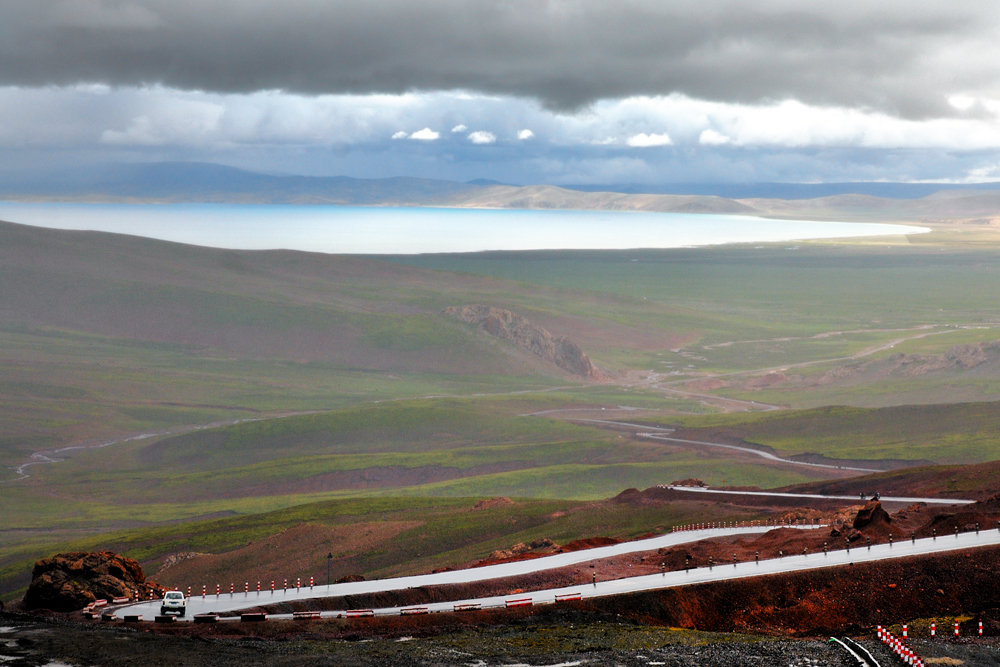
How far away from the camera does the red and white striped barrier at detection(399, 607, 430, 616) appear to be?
45250 millimetres

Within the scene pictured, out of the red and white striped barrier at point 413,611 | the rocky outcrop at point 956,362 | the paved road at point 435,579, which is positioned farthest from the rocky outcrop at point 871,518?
the rocky outcrop at point 956,362

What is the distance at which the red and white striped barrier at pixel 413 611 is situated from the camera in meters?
45.2

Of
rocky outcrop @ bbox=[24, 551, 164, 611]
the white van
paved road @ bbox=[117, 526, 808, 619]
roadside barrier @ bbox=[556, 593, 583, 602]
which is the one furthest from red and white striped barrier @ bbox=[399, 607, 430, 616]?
rocky outcrop @ bbox=[24, 551, 164, 611]

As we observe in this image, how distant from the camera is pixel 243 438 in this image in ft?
504

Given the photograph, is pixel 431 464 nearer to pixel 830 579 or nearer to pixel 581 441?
pixel 581 441

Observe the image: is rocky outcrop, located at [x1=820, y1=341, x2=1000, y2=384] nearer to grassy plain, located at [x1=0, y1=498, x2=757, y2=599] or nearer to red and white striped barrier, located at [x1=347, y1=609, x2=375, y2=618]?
grassy plain, located at [x1=0, y1=498, x2=757, y2=599]

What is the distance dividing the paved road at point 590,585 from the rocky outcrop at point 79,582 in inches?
92.4

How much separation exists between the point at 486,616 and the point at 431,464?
93.4 metres

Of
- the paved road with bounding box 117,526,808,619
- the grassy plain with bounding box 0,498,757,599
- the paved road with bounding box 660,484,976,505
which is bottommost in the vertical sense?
the grassy plain with bounding box 0,498,757,599

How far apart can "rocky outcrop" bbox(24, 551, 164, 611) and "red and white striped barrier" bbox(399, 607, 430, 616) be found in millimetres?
13073

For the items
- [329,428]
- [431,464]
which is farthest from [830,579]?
[329,428]

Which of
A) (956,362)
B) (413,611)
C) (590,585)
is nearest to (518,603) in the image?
(413,611)

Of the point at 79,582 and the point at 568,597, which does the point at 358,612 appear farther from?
the point at 79,582

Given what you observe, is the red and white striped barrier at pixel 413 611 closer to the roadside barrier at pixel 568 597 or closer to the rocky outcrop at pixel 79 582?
the roadside barrier at pixel 568 597
